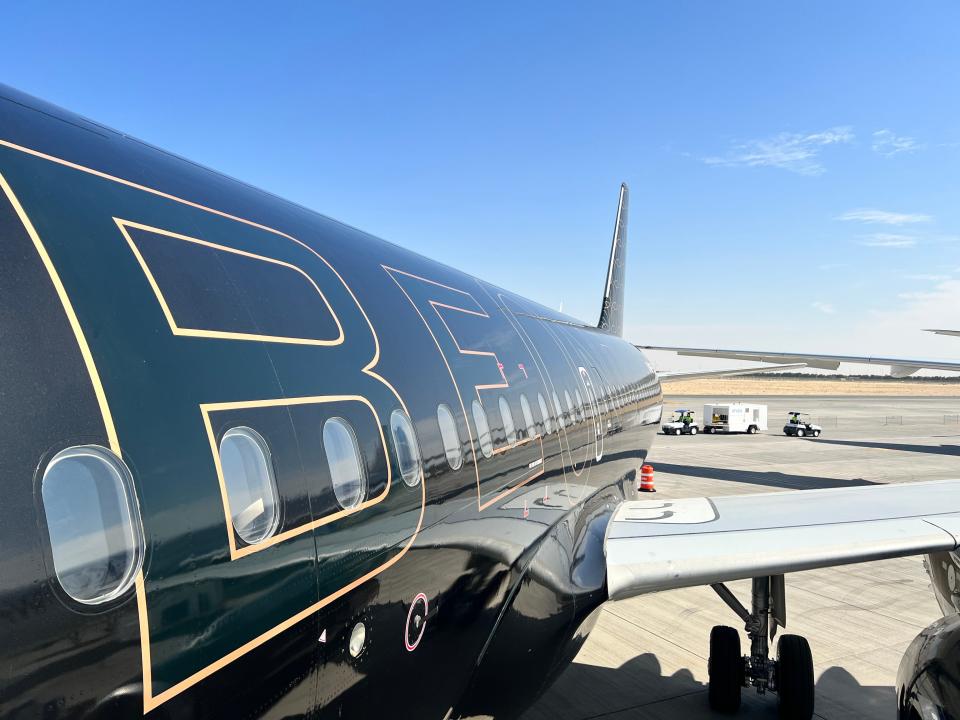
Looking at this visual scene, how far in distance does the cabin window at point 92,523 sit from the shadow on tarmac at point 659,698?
5.77 meters

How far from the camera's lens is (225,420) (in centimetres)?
235

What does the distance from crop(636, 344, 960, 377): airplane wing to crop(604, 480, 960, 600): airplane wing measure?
59.6 ft

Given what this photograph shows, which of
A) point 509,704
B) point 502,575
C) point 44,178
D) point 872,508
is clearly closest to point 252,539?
point 44,178

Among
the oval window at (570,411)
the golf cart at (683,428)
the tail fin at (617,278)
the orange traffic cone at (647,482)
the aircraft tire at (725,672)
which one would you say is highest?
the tail fin at (617,278)

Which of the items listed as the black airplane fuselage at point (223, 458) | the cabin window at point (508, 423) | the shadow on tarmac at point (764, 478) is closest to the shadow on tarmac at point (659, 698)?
the black airplane fuselage at point (223, 458)

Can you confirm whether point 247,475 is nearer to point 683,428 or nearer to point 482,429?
point 482,429

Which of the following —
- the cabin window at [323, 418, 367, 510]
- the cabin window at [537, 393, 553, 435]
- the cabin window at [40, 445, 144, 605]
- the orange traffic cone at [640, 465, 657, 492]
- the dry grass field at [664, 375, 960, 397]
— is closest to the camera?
the cabin window at [40, 445, 144, 605]

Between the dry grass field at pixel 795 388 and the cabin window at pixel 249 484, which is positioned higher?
the cabin window at pixel 249 484

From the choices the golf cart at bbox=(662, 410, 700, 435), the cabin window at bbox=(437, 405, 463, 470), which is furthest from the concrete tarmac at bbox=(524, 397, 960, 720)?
the golf cart at bbox=(662, 410, 700, 435)

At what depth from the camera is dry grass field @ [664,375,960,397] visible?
10700 cm

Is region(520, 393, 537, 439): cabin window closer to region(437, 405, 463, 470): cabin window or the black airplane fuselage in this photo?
the black airplane fuselage

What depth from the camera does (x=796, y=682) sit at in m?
6.81

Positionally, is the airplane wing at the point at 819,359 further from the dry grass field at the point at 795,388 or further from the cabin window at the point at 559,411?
the dry grass field at the point at 795,388

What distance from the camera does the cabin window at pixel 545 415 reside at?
6.48 m
